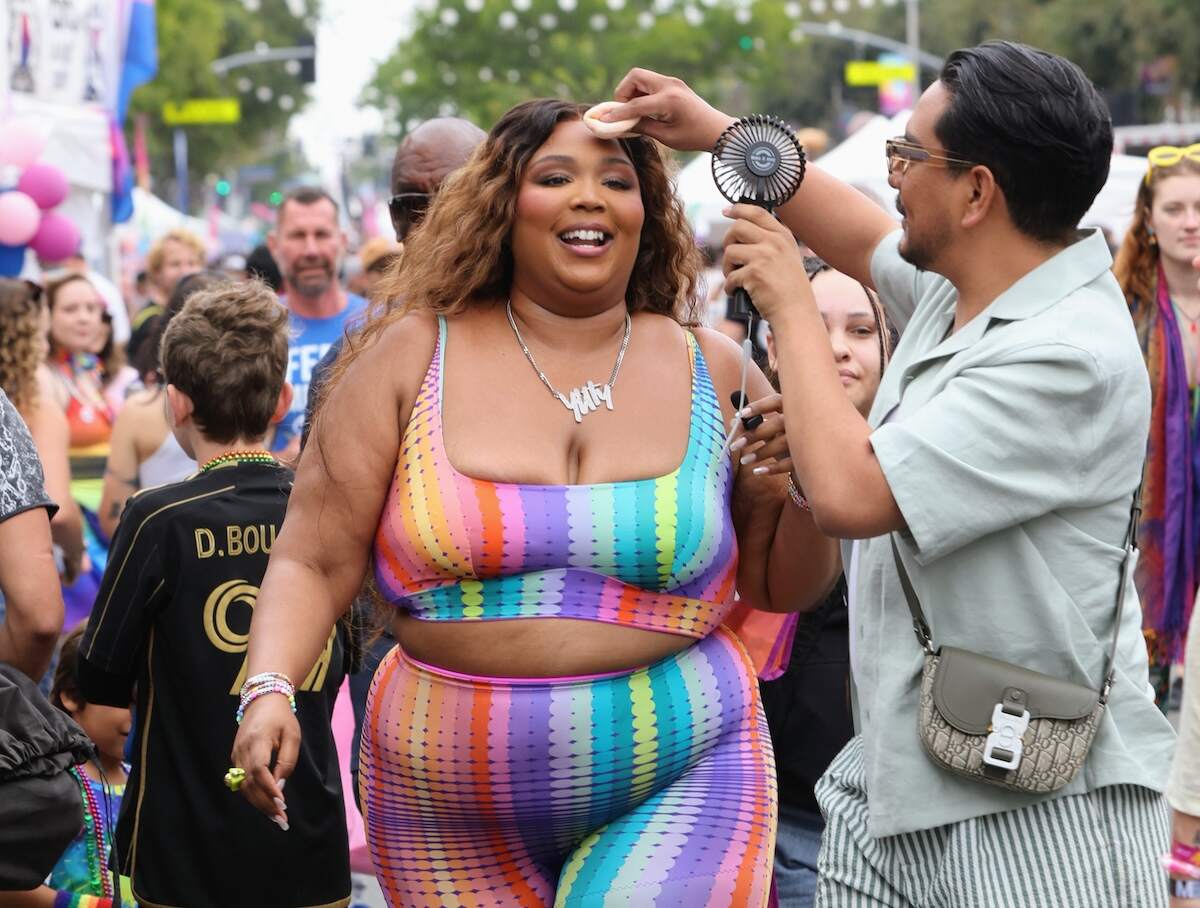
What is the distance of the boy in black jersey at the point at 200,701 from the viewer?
4.15 metres

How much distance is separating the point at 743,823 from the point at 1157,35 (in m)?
43.8

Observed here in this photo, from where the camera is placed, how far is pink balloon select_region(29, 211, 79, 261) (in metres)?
10.1

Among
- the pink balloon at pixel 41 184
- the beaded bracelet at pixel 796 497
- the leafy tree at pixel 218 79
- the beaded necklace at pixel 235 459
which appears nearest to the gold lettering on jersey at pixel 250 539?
the beaded necklace at pixel 235 459

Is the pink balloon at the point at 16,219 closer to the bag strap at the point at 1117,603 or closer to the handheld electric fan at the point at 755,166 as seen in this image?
the handheld electric fan at the point at 755,166

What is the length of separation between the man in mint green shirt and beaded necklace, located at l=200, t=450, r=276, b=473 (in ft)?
5.79

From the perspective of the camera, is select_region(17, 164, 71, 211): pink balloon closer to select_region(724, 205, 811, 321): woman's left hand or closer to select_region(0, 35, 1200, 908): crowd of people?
select_region(0, 35, 1200, 908): crowd of people

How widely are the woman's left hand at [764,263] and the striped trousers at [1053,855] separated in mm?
905

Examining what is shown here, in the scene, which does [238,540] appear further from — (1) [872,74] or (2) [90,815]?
(1) [872,74]

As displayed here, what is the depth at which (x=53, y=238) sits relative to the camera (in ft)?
33.3

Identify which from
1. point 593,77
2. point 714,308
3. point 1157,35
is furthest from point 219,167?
point 714,308

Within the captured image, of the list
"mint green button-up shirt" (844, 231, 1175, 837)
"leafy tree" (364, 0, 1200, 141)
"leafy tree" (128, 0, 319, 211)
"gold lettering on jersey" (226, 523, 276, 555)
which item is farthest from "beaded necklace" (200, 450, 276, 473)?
"leafy tree" (364, 0, 1200, 141)

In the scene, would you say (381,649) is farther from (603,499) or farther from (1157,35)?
(1157,35)

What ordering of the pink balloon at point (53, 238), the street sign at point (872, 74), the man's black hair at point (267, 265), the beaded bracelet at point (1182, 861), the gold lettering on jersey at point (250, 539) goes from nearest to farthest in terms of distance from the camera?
1. the beaded bracelet at point (1182, 861)
2. the gold lettering on jersey at point (250, 539)
3. the man's black hair at point (267, 265)
4. the pink balloon at point (53, 238)
5. the street sign at point (872, 74)

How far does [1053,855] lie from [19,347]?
4730mm
